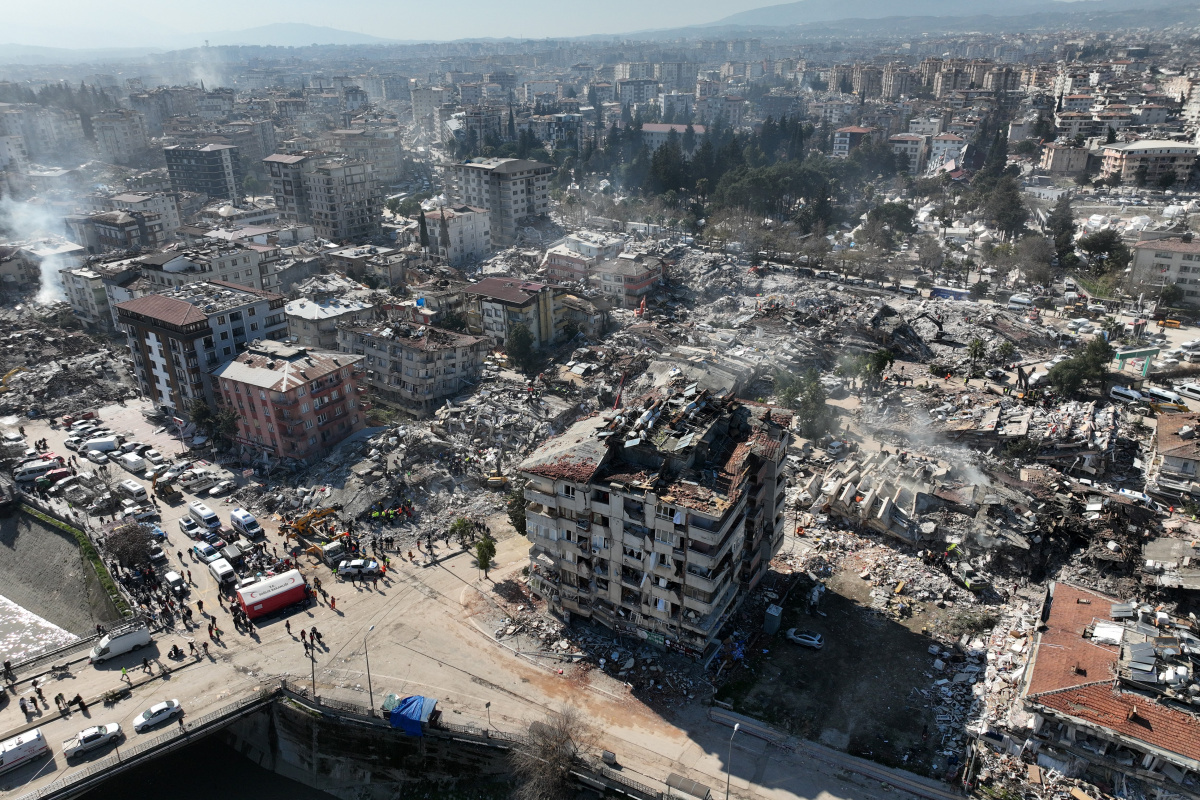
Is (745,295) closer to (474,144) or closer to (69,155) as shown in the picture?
(474,144)

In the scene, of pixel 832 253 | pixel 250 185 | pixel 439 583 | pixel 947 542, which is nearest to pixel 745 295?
pixel 832 253

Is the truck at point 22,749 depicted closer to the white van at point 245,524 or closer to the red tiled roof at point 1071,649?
the white van at point 245,524

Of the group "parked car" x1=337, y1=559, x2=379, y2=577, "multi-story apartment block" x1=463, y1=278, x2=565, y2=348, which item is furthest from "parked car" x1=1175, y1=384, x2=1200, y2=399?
"parked car" x1=337, y1=559, x2=379, y2=577

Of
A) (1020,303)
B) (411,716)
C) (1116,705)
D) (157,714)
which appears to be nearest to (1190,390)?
(1020,303)

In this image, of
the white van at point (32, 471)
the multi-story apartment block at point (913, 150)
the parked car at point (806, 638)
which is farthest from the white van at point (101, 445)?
the multi-story apartment block at point (913, 150)

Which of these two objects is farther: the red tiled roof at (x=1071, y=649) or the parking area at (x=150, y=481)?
the parking area at (x=150, y=481)

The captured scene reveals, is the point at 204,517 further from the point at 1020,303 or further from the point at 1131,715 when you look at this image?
the point at 1020,303

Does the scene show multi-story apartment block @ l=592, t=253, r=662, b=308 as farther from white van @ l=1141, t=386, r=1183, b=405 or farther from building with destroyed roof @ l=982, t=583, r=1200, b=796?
building with destroyed roof @ l=982, t=583, r=1200, b=796
